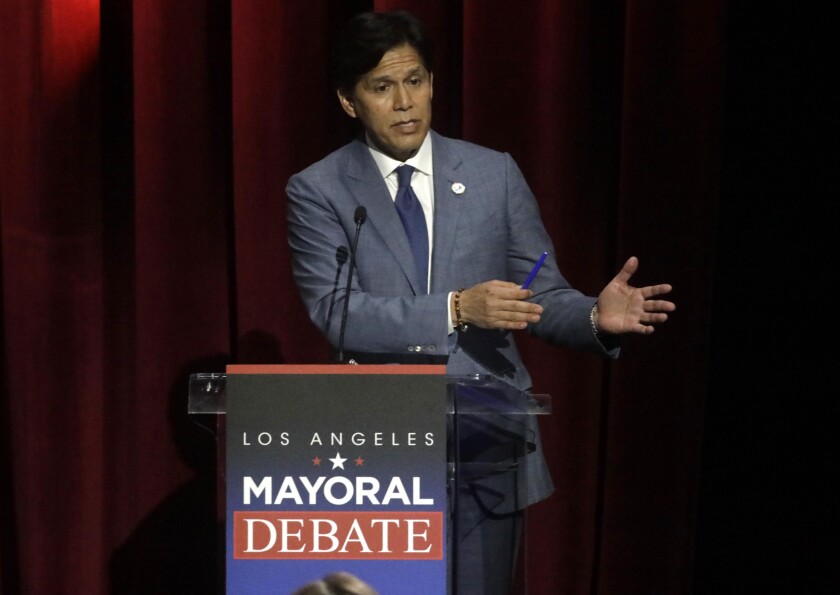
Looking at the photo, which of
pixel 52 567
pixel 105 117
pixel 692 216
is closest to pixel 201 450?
pixel 52 567

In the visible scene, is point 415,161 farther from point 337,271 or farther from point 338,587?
point 338,587

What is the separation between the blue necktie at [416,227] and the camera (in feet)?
7.11

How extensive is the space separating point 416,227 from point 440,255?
0.23 ft

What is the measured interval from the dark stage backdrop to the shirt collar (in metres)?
0.67

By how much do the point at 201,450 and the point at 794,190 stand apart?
1.61 meters

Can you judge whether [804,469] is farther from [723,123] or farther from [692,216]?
[723,123]

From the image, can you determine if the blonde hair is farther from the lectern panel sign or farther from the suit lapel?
the suit lapel

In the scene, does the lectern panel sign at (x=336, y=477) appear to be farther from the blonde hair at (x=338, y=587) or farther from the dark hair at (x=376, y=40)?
the dark hair at (x=376, y=40)

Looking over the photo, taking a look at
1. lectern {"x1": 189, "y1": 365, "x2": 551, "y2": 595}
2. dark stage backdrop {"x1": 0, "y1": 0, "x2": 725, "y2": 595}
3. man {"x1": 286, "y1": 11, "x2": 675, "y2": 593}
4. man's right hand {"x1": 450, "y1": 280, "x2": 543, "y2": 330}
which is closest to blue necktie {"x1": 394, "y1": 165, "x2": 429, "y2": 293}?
man {"x1": 286, "y1": 11, "x2": 675, "y2": 593}

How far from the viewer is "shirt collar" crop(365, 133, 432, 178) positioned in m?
2.24

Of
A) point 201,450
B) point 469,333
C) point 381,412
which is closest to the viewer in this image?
point 381,412

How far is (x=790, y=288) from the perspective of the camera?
2682 millimetres

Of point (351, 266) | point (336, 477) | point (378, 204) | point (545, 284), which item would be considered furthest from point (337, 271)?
point (336, 477)

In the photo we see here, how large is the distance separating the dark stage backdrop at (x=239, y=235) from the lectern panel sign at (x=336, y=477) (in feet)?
4.28
